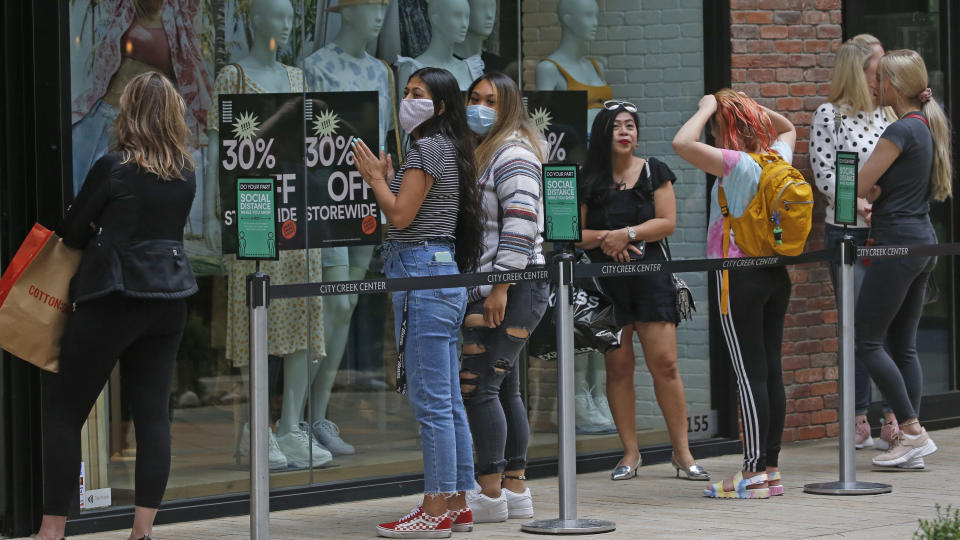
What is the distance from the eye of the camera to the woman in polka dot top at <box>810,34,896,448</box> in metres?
9.25

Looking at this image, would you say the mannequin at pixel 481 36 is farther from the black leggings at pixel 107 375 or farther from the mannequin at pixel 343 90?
the black leggings at pixel 107 375

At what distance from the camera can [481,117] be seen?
7.02 meters

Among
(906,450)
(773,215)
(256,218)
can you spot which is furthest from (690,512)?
(256,218)

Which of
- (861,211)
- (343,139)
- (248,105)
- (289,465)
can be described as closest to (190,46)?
(248,105)

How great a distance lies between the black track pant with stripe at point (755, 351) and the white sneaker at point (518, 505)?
42.5 inches

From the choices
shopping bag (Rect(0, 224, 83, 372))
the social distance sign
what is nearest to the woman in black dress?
the social distance sign

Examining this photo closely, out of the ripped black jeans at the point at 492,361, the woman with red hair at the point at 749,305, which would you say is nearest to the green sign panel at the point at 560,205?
the ripped black jeans at the point at 492,361

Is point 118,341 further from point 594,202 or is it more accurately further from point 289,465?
point 594,202

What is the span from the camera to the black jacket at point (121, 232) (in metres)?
5.85

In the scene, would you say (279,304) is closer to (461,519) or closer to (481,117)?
(481,117)

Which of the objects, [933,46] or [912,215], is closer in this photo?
[912,215]

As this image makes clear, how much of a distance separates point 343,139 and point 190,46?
909 millimetres

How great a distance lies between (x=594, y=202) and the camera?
809 cm

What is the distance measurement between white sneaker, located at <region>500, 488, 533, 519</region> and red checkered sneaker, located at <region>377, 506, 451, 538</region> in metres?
0.62
